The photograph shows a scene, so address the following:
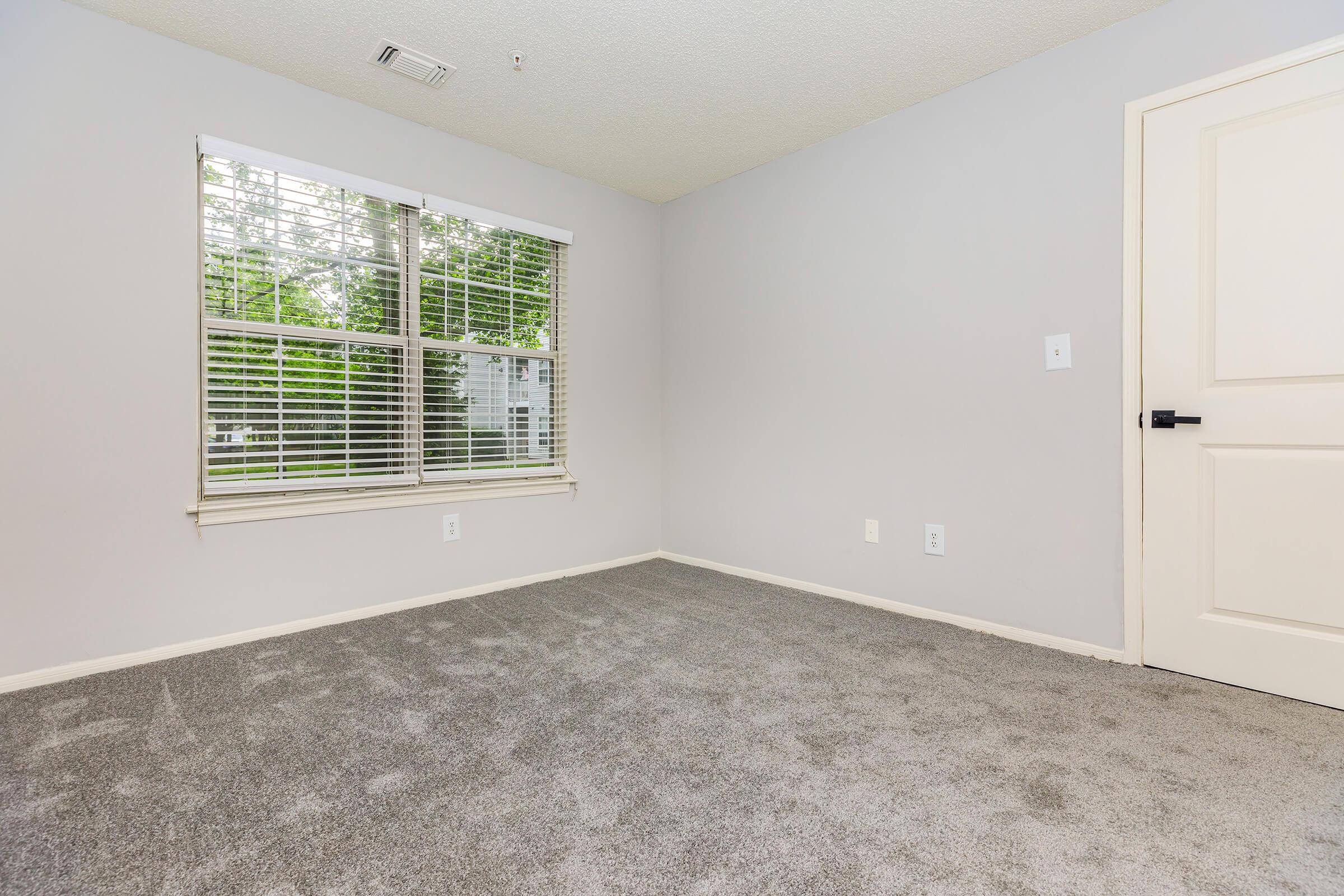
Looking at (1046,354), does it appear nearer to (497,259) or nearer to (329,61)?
(497,259)

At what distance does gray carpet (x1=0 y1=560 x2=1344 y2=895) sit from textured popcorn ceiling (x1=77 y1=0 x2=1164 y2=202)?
7.88ft

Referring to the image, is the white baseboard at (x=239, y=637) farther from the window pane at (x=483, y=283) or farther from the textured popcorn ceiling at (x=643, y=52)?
the textured popcorn ceiling at (x=643, y=52)

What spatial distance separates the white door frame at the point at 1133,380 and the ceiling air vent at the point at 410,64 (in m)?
2.69

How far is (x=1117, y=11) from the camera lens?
2162 millimetres

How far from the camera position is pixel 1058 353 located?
2395 millimetres

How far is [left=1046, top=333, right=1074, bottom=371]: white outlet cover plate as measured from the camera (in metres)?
2.37

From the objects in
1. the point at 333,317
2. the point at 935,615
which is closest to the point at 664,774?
the point at 935,615

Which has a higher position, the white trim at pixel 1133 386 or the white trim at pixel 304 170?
the white trim at pixel 304 170

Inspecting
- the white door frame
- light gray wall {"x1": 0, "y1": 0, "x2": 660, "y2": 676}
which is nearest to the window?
light gray wall {"x1": 0, "y1": 0, "x2": 660, "y2": 676}

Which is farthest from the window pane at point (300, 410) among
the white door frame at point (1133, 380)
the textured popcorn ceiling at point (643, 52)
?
the white door frame at point (1133, 380)

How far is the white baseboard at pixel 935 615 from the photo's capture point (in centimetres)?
232

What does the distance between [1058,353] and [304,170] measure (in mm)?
3282

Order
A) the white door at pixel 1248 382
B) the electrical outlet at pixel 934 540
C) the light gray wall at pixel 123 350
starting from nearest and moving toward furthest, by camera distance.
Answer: the white door at pixel 1248 382 < the light gray wall at pixel 123 350 < the electrical outlet at pixel 934 540

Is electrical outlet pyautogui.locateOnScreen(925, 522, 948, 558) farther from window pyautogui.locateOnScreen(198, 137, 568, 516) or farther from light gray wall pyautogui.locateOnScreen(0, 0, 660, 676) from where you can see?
light gray wall pyautogui.locateOnScreen(0, 0, 660, 676)
